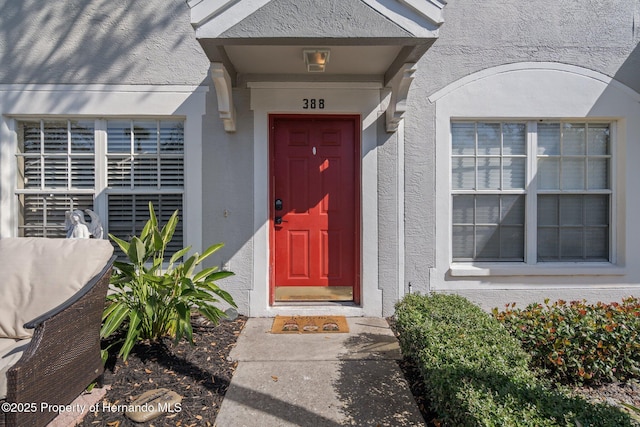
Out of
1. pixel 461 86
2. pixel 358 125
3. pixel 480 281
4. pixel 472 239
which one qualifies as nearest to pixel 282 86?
pixel 358 125

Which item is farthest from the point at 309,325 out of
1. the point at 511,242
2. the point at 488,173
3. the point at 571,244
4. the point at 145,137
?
the point at 571,244

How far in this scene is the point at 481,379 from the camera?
2088 millimetres

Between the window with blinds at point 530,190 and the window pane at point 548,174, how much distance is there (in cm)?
1

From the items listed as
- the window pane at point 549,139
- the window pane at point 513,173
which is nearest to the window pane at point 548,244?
→ the window pane at point 513,173

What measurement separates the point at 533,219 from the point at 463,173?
103cm

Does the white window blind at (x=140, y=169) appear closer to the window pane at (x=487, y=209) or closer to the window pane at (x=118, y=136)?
the window pane at (x=118, y=136)

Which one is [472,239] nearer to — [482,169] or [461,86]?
[482,169]

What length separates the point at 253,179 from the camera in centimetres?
417

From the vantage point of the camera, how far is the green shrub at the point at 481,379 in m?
1.80

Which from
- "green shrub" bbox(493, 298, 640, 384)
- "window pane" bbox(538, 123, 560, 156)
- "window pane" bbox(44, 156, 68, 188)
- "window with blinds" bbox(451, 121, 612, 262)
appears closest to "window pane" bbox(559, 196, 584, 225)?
"window with blinds" bbox(451, 121, 612, 262)

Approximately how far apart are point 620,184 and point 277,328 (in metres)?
4.52

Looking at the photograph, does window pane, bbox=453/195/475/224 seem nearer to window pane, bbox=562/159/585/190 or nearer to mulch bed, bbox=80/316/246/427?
window pane, bbox=562/159/585/190

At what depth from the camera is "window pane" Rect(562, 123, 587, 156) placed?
4.39m

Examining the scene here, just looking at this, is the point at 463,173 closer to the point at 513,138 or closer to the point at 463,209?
the point at 463,209
